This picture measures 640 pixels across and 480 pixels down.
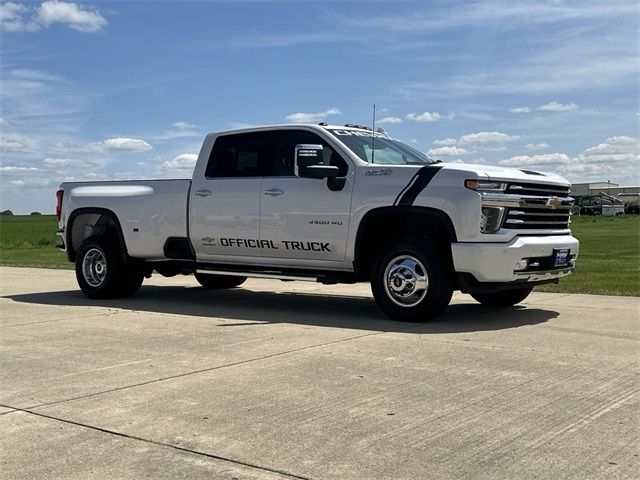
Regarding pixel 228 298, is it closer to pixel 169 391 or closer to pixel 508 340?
pixel 508 340

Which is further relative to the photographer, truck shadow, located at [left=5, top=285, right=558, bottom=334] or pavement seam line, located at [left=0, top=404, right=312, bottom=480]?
truck shadow, located at [left=5, top=285, right=558, bottom=334]

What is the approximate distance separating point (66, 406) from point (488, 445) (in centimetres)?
259

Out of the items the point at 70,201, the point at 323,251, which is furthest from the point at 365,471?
the point at 70,201

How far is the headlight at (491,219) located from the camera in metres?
7.44

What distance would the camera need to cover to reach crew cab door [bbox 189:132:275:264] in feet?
29.7

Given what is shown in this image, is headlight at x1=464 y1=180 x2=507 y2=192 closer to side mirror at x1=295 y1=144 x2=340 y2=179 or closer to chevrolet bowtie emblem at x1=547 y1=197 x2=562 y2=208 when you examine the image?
chevrolet bowtie emblem at x1=547 y1=197 x2=562 y2=208

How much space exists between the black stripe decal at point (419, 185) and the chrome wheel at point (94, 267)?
183 inches

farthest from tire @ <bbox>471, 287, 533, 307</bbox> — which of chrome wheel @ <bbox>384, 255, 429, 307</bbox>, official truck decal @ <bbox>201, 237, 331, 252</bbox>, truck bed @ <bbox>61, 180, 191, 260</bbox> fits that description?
truck bed @ <bbox>61, 180, 191, 260</bbox>

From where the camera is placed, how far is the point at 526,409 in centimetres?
460

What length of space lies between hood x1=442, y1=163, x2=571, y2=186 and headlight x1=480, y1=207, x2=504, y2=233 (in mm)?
305

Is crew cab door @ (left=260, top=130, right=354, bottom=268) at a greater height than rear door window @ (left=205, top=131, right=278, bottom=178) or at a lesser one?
lesser

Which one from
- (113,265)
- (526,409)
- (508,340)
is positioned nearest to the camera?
(526,409)

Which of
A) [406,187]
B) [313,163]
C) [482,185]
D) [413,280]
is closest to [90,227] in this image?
[313,163]

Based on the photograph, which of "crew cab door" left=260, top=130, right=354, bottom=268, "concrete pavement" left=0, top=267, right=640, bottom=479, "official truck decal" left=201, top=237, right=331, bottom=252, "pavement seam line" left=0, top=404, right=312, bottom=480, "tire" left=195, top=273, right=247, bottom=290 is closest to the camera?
"pavement seam line" left=0, top=404, right=312, bottom=480
